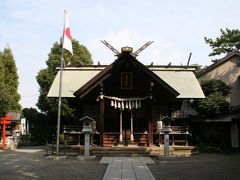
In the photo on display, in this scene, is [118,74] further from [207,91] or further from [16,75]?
[16,75]

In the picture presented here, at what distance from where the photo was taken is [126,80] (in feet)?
71.7

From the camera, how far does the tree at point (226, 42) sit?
35.8 m

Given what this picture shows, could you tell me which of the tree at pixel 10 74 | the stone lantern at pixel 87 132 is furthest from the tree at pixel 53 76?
the stone lantern at pixel 87 132

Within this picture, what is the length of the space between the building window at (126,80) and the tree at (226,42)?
19.3 meters

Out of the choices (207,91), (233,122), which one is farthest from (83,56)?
(233,122)

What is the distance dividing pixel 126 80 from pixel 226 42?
65.4 ft

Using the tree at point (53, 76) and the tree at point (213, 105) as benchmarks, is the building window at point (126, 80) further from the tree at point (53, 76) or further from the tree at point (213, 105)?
the tree at point (53, 76)

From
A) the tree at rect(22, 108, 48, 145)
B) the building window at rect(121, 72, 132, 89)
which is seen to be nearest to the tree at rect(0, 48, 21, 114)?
the tree at rect(22, 108, 48, 145)

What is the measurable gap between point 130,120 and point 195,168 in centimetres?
947

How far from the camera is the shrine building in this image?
68.3ft

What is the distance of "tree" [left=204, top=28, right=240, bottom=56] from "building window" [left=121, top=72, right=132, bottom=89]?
1934 cm

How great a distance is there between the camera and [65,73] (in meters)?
26.3

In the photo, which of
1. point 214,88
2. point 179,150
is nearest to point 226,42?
point 214,88

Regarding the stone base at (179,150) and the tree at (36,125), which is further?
the tree at (36,125)
